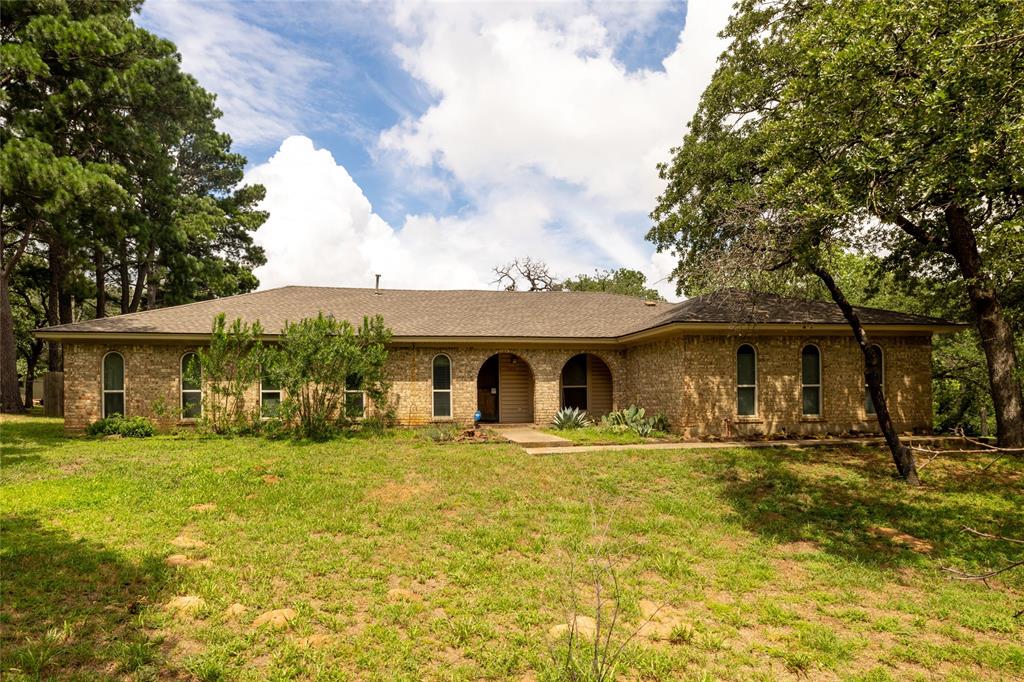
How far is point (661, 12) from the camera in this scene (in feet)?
37.9

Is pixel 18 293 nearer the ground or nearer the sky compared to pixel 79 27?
nearer the ground

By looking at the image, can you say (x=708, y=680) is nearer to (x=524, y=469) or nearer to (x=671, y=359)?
(x=524, y=469)

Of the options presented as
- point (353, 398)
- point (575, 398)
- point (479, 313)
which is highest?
point (479, 313)

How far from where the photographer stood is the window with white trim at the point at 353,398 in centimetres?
1462

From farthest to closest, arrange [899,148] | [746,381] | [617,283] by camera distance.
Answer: [617,283], [746,381], [899,148]

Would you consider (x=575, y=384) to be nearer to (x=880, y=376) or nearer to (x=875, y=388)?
(x=880, y=376)

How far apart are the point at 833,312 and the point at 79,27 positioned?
22.3 meters

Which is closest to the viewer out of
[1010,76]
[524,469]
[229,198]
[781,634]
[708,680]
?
[708,680]

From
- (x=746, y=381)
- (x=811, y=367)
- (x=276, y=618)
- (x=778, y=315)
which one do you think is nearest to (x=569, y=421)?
(x=746, y=381)

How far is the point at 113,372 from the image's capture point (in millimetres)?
14805

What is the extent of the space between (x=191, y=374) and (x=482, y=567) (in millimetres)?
11753

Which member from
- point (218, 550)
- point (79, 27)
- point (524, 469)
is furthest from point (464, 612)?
point (79, 27)

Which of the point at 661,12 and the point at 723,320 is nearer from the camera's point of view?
the point at 661,12

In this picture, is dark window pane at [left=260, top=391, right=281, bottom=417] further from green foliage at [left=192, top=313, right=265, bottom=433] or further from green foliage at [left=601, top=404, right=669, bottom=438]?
green foliage at [left=601, top=404, right=669, bottom=438]
